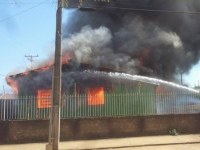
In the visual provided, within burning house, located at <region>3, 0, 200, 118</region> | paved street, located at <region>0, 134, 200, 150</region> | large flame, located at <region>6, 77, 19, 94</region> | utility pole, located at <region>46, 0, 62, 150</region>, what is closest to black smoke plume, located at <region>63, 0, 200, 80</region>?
burning house, located at <region>3, 0, 200, 118</region>

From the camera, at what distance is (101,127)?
759 inches

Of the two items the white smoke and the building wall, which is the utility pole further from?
the white smoke

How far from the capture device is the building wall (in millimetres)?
18438

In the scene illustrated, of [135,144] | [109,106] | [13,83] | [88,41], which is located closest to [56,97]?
[135,144]

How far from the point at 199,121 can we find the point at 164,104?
2.13 metres

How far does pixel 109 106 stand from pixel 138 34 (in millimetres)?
12808

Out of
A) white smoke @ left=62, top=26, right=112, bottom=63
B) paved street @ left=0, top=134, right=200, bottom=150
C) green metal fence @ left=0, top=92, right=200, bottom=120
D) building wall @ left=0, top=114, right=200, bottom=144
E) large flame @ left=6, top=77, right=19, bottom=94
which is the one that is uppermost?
white smoke @ left=62, top=26, right=112, bottom=63

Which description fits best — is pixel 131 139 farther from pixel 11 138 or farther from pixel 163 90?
pixel 163 90

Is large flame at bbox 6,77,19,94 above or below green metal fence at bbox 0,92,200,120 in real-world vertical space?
above

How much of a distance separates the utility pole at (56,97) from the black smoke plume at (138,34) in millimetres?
14594

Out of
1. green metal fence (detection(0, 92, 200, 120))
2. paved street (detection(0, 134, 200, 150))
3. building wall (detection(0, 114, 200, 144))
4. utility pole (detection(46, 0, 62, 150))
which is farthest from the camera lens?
green metal fence (detection(0, 92, 200, 120))

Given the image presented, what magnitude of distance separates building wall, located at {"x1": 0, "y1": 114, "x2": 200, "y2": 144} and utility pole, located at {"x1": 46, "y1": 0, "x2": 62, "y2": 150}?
4030mm

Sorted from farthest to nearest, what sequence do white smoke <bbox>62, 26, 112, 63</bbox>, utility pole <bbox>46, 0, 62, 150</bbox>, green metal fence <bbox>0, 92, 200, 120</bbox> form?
white smoke <bbox>62, 26, 112, 63</bbox>, green metal fence <bbox>0, 92, 200, 120</bbox>, utility pole <bbox>46, 0, 62, 150</bbox>

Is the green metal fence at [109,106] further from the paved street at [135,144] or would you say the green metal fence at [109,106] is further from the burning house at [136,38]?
the burning house at [136,38]
